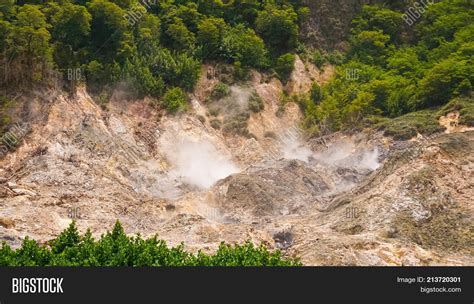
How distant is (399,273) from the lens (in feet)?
85.4

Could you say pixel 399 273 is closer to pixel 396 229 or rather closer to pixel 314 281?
pixel 314 281

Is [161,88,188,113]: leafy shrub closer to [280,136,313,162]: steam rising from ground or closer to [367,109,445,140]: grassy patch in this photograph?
[280,136,313,162]: steam rising from ground

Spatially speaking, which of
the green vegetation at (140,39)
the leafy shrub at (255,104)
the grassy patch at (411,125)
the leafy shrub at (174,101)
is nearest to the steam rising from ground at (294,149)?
the leafy shrub at (255,104)

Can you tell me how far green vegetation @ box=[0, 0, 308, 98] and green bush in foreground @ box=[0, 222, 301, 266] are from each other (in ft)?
58.2

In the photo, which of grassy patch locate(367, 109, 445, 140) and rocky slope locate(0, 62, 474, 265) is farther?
grassy patch locate(367, 109, 445, 140)

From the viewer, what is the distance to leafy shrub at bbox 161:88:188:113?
161 feet

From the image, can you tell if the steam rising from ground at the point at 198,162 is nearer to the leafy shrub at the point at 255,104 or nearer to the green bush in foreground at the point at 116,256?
the leafy shrub at the point at 255,104

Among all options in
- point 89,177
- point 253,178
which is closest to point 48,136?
point 89,177

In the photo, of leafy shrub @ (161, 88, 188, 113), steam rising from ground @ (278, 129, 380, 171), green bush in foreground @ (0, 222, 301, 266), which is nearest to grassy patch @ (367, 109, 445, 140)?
steam rising from ground @ (278, 129, 380, 171)

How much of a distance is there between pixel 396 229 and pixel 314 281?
1037cm

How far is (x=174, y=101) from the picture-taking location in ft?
161

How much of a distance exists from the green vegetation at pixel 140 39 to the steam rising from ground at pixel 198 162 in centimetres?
502

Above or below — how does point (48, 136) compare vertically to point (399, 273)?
above

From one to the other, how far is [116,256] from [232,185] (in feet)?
46.6
